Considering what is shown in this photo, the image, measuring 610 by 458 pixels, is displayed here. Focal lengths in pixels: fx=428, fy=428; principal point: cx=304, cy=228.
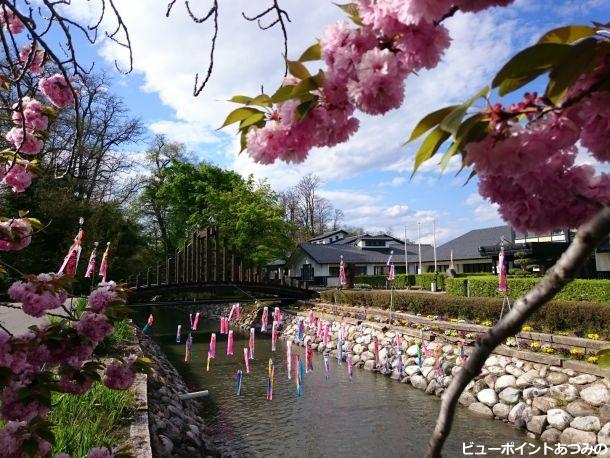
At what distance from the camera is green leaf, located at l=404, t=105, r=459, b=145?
0.79 meters

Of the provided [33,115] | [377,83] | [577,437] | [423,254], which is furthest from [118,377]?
[423,254]

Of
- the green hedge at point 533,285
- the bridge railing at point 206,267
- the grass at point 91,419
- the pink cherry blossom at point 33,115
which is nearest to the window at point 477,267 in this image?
the green hedge at point 533,285

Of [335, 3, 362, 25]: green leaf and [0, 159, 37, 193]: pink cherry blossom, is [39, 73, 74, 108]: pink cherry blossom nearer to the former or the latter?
[0, 159, 37, 193]: pink cherry blossom

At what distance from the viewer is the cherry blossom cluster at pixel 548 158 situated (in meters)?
0.74

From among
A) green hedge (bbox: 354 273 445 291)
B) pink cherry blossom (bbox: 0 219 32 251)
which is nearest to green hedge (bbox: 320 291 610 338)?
pink cherry blossom (bbox: 0 219 32 251)

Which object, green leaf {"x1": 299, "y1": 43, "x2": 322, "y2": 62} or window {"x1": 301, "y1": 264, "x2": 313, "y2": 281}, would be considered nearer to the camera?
green leaf {"x1": 299, "y1": 43, "x2": 322, "y2": 62}

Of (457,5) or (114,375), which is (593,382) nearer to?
(114,375)

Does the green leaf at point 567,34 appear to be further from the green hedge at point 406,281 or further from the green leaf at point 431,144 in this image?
the green hedge at point 406,281

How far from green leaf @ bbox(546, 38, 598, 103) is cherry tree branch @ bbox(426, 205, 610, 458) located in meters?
0.23

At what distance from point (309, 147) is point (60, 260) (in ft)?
60.6

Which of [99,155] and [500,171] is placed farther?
[99,155]

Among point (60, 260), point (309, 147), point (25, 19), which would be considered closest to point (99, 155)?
point (60, 260)

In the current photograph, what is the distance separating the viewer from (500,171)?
0.76m

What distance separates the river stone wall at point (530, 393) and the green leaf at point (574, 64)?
6.64 meters
